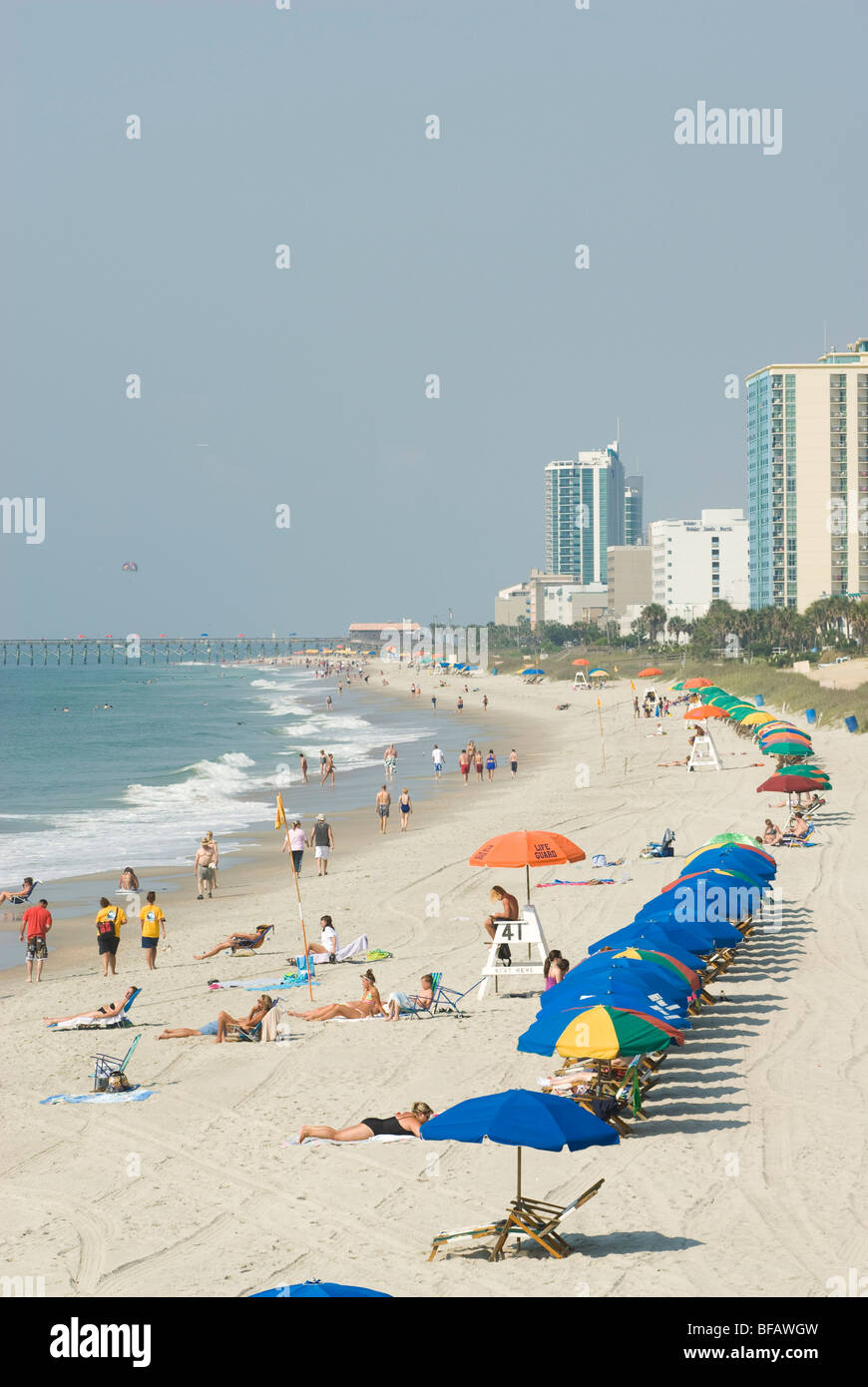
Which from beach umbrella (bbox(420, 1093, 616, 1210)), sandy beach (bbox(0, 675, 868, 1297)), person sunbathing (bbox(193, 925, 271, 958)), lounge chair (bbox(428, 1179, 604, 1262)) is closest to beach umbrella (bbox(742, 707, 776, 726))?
sandy beach (bbox(0, 675, 868, 1297))

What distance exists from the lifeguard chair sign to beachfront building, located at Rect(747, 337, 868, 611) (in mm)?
133748

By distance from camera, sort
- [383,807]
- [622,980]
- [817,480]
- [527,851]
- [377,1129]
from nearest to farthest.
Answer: [377,1129] < [622,980] < [527,851] < [383,807] < [817,480]

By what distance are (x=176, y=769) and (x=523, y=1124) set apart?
45649 millimetres

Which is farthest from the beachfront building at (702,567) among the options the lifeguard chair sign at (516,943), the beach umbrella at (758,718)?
the lifeguard chair sign at (516,943)

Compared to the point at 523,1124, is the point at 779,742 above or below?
above

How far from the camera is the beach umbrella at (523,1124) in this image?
8.19m

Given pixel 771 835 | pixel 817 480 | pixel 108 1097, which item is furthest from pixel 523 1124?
pixel 817 480

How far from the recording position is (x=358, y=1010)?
15477 millimetres

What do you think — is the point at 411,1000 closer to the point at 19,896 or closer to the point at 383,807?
the point at 19,896

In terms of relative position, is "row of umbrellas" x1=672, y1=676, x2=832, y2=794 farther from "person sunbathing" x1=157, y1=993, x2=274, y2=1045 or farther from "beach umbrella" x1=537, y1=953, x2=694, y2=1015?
"beach umbrella" x1=537, y1=953, x2=694, y2=1015

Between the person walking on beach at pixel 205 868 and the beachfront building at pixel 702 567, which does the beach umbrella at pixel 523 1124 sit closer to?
the person walking on beach at pixel 205 868

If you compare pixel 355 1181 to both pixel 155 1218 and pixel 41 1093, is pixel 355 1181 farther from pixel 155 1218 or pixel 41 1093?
pixel 41 1093

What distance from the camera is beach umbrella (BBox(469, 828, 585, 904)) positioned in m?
16.2
